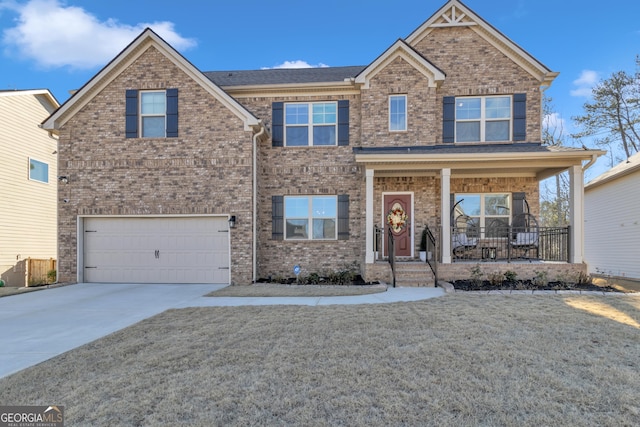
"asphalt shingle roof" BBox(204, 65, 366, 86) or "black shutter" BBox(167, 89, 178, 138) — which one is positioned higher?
"asphalt shingle roof" BBox(204, 65, 366, 86)

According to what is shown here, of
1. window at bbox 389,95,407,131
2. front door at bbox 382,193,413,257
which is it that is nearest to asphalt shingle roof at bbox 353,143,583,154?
window at bbox 389,95,407,131

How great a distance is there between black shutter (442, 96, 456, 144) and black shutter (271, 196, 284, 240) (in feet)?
18.5

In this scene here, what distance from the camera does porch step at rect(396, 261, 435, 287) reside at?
9.07m

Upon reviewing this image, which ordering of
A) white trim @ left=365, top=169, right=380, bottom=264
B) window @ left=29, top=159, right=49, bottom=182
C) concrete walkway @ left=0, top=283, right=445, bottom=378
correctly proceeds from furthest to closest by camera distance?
1. window @ left=29, top=159, right=49, bottom=182
2. white trim @ left=365, top=169, right=380, bottom=264
3. concrete walkway @ left=0, top=283, right=445, bottom=378

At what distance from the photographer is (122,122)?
33.9 ft

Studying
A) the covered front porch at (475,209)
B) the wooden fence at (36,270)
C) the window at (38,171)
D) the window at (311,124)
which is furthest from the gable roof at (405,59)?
the wooden fence at (36,270)

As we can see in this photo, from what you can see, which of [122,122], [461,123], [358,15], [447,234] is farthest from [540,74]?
[122,122]

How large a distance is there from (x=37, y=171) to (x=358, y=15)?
1593cm

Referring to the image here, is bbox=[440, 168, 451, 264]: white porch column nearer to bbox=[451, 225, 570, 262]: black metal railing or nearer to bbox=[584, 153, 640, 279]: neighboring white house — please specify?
bbox=[451, 225, 570, 262]: black metal railing

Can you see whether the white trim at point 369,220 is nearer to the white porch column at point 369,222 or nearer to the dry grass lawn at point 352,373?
the white porch column at point 369,222

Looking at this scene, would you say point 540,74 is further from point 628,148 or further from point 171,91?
point 628,148

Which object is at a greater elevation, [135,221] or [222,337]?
[135,221]

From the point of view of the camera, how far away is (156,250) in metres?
10.2

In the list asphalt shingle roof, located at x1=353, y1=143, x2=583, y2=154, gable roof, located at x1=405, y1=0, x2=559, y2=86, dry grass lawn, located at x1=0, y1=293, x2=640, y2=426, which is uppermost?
gable roof, located at x1=405, y1=0, x2=559, y2=86
